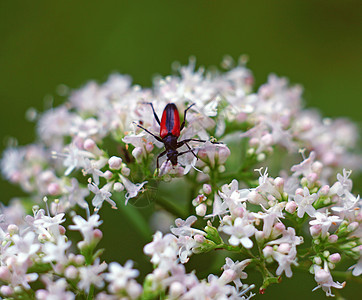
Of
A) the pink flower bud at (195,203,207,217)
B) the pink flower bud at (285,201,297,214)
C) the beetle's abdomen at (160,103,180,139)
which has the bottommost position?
the pink flower bud at (285,201,297,214)

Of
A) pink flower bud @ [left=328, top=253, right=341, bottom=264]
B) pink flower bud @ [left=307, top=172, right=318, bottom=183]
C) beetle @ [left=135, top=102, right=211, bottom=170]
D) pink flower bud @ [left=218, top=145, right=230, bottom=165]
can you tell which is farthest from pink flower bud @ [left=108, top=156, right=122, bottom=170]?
pink flower bud @ [left=328, top=253, right=341, bottom=264]

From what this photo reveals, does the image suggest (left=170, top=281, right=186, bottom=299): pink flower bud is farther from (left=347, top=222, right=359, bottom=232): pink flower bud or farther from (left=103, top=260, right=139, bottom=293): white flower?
(left=347, top=222, right=359, bottom=232): pink flower bud

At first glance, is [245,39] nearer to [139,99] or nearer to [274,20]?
[274,20]

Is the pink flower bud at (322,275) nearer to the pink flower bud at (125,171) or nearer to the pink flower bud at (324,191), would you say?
the pink flower bud at (324,191)

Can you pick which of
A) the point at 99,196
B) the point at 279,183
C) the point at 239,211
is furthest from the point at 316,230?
the point at 99,196

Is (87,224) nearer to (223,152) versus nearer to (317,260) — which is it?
(223,152)
